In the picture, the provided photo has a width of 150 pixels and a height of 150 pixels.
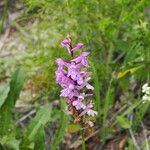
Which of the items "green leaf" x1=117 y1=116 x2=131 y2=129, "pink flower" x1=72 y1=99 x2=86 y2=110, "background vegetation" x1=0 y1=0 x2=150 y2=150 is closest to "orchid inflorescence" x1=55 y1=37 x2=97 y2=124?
"pink flower" x1=72 y1=99 x2=86 y2=110

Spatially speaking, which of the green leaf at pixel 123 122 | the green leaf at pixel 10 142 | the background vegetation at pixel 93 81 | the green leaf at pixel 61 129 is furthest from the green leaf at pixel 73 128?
the green leaf at pixel 10 142

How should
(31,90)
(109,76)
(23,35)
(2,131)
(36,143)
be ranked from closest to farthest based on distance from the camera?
(36,143), (2,131), (109,76), (31,90), (23,35)

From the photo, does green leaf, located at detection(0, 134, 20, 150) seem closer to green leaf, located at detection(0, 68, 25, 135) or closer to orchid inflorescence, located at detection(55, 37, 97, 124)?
green leaf, located at detection(0, 68, 25, 135)

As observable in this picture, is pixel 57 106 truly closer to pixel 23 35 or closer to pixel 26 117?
pixel 26 117

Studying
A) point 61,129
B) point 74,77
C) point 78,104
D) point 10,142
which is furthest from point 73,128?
point 74,77

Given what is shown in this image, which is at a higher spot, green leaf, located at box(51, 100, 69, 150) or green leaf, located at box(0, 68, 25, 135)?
green leaf, located at box(0, 68, 25, 135)

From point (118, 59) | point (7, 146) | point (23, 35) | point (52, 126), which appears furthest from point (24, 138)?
point (23, 35)

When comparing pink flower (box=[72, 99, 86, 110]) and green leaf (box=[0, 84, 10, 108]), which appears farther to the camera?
green leaf (box=[0, 84, 10, 108])
